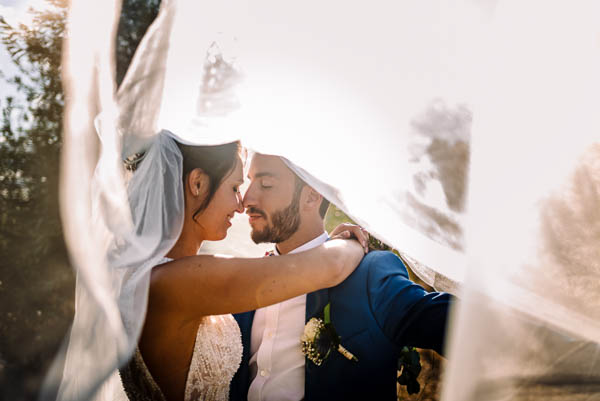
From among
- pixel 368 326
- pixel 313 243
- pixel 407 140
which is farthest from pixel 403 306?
pixel 407 140

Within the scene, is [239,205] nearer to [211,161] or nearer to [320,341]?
[211,161]

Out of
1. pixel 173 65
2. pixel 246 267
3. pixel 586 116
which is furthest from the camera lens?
pixel 246 267

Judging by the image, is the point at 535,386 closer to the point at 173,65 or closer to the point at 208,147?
the point at 173,65

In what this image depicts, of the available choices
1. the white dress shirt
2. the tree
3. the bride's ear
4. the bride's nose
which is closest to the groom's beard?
the bride's nose

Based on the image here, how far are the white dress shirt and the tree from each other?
13.1ft

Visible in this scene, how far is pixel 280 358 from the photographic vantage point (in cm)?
198

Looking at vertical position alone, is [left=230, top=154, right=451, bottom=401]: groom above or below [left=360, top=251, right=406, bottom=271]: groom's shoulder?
below

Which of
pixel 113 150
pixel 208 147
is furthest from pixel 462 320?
pixel 208 147

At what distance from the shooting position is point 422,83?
1.04 m

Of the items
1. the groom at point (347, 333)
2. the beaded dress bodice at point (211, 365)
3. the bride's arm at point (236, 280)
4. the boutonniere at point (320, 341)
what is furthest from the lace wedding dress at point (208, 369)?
the boutonniere at point (320, 341)

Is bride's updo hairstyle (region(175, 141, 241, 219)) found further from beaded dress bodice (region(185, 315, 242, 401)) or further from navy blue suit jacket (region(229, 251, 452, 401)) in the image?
navy blue suit jacket (region(229, 251, 452, 401))

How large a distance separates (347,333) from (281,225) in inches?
29.4

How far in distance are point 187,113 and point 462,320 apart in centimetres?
130

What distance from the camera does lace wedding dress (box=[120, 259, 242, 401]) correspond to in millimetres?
1907
